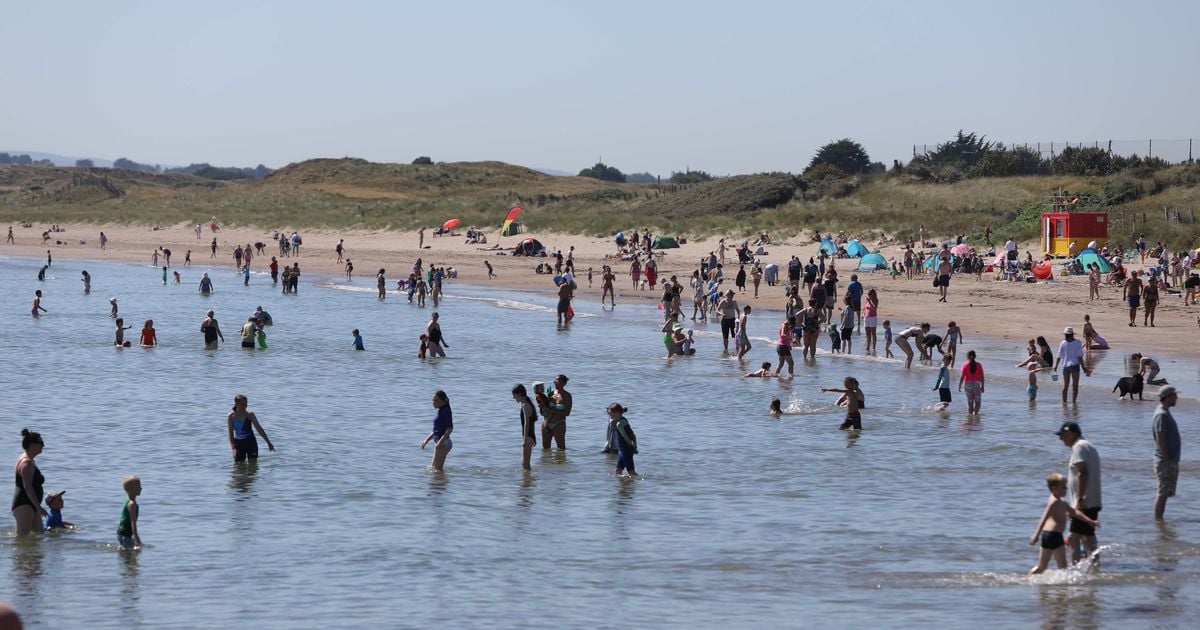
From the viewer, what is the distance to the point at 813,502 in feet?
52.9

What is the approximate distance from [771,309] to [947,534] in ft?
86.0

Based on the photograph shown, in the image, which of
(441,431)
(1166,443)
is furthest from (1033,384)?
(441,431)

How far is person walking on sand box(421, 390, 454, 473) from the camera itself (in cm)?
1648

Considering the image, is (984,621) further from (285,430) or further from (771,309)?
(771,309)

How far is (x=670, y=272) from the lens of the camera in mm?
53250

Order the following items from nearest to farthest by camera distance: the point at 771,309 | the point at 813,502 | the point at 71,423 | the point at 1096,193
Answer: the point at 813,502 < the point at 71,423 < the point at 771,309 < the point at 1096,193

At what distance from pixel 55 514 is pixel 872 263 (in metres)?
38.1

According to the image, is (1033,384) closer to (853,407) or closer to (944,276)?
(853,407)

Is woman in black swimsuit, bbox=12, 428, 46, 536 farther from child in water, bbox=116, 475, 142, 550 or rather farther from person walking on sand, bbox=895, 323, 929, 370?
person walking on sand, bbox=895, 323, 929, 370

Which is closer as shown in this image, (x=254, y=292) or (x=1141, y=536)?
(x=1141, y=536)

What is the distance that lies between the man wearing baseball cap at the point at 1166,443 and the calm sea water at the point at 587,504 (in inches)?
22.8

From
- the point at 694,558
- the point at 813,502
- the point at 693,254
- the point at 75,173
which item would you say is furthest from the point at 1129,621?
the point at 75,173

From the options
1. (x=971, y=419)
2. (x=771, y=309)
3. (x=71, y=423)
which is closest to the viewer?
(x=971, y=419)

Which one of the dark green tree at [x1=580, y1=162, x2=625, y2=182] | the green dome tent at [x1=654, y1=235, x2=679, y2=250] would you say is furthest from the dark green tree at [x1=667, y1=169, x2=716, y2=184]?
the green dome tent at [x1=654, y1=235, x2=679, y2=250]
